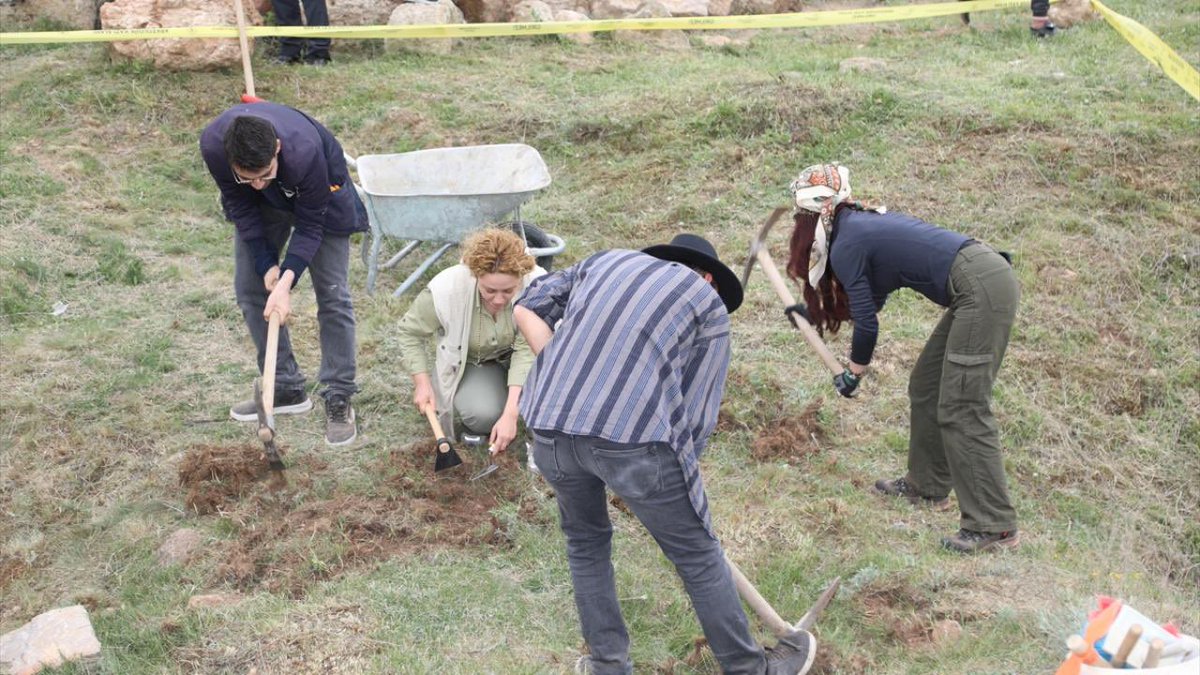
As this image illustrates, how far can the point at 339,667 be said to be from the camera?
3668 mm

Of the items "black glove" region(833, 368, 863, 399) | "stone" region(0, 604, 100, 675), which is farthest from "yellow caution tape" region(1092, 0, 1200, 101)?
"stone" region(0, 604, 100, 675)

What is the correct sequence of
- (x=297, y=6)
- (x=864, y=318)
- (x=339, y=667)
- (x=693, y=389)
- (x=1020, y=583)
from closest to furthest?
(x=693, y=389), (x=339, y=667), (x=1020, y=583), (x=864, y=318), (x=297, y=6)

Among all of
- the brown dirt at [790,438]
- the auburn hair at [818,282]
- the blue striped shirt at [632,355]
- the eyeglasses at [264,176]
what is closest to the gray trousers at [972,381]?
the auburn hair at [818,282]

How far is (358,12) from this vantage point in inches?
428

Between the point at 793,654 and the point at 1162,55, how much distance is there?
511 centimetres

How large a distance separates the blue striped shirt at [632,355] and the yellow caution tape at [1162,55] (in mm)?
4482

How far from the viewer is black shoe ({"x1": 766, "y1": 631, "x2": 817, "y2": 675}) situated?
347 centimetres

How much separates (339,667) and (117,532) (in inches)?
60.4

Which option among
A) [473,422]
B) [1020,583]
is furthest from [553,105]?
[1020,583]

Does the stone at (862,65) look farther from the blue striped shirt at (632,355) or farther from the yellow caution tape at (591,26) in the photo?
the blue striped shirt at (632,355)

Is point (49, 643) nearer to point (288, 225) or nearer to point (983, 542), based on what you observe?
point (288, 225)

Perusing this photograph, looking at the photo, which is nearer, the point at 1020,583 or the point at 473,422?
the point at 1020,583

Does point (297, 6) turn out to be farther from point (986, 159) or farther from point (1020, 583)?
point (1020, 583)

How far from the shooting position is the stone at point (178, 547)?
4387 mm
